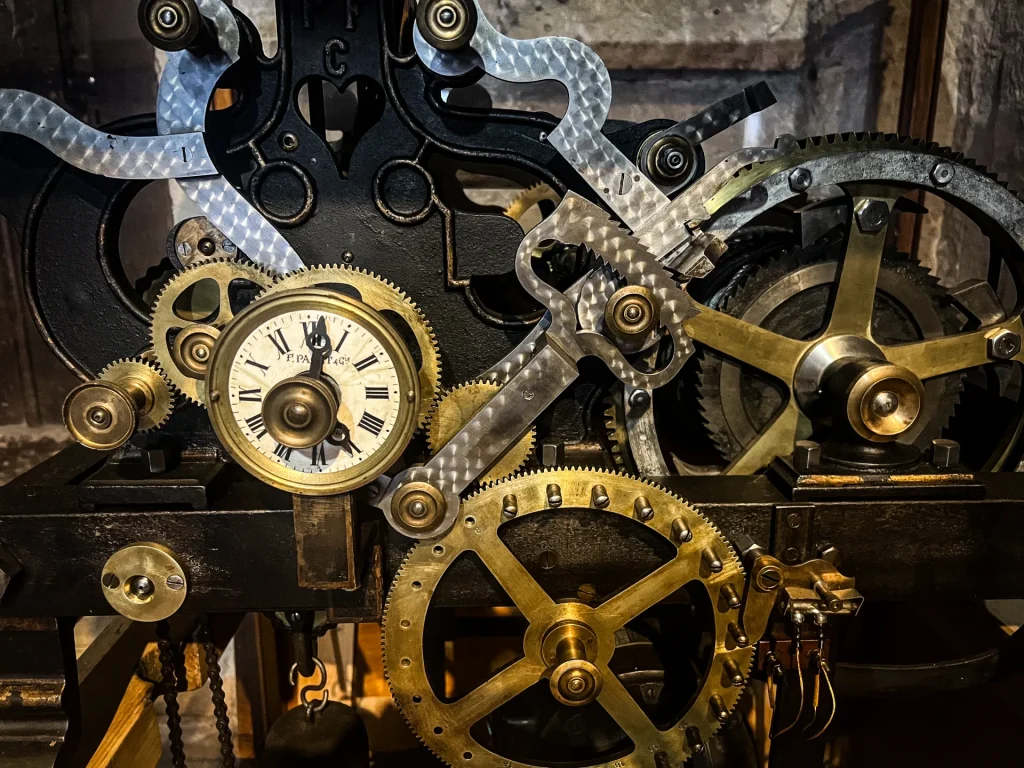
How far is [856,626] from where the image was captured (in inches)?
75.0

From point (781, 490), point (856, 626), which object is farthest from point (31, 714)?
point (856, 626)

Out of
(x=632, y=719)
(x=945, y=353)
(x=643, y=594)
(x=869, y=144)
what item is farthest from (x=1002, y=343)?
(x=632, y=719)

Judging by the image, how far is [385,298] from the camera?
1.05 metres

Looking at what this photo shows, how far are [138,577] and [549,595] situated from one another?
2.07ft

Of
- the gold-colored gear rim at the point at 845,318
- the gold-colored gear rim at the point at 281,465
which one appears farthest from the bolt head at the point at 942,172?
the gold-colored gear rim at the point at 281,465

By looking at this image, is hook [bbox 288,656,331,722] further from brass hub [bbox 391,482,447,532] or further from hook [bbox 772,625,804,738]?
hook [bbox 772,625,804,738]

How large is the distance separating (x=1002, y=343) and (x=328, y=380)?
1.13m

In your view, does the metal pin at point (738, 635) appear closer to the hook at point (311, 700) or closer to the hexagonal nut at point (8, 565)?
the hook at point (311, 700)

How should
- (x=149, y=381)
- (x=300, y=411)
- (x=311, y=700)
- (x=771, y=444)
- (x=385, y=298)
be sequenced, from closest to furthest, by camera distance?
(x=300, y=411) < (x=385, y=298) < (x=149, y=381) < (x=771, y=444) < (x=311, y=700)

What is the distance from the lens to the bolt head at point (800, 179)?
114 cm

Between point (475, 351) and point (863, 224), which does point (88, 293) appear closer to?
point (475, 351)

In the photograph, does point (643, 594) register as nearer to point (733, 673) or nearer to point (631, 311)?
point (733, 673)

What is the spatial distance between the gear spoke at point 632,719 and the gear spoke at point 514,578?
0.48ft

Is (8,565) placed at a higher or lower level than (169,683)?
higher
